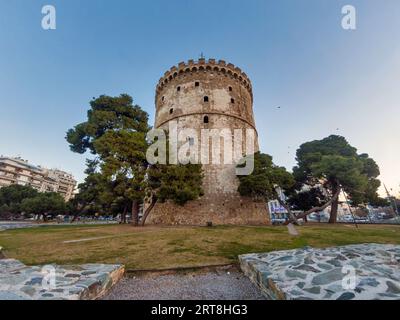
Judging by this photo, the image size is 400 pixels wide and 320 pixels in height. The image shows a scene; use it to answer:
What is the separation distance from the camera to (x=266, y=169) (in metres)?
19.5

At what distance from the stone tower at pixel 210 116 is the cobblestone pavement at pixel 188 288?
14519mm

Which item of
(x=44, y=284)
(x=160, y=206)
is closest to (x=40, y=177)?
(x=160, y=206)

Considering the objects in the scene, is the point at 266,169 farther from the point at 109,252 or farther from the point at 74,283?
the point at 74,283

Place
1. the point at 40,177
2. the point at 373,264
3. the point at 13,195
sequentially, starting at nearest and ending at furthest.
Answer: the point at 373,264 < the point at 13,195 < the point at 40,177

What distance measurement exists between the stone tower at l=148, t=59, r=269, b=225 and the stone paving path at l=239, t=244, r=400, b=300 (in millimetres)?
14551

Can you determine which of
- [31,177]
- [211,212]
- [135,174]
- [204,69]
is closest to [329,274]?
[135,174]

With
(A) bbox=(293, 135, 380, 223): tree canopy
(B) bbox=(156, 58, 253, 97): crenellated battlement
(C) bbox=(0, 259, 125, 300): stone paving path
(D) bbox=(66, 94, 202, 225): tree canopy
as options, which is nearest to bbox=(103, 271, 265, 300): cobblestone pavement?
(C) bbox=(0, 259, 125, 300): stone paving path

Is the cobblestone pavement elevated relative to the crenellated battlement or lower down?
lower down

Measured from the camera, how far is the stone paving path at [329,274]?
3252mm

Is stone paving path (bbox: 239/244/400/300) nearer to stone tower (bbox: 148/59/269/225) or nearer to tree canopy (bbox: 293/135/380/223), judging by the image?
stone tower (bbox: 148/59/269/225)

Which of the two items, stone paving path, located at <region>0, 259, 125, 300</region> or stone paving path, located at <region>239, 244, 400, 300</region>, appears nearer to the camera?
stone paving path, located at <region>239, 244, 400, 300</region>

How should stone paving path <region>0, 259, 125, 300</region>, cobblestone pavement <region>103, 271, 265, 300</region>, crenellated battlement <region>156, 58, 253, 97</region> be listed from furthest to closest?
1. crenellated battlement <region>156, 58, 253, 97</region>
2. cobblestone pavement <region>103, 271, 265, 300</region>
3. stone paving path <region>0, 259, 125, 300</region>

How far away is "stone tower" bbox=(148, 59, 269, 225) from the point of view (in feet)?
66.3
